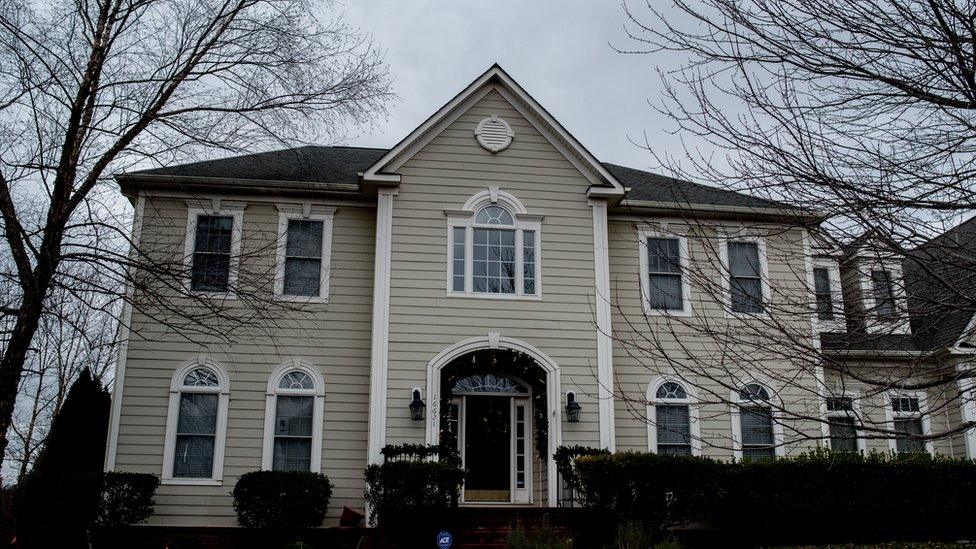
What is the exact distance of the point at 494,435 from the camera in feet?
49.5

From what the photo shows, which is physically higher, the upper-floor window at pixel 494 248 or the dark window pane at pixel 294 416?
the upper-floor window at pixel 494 248

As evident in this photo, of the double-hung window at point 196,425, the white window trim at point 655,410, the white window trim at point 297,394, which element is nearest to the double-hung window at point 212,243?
the double-hung window at point 196,425

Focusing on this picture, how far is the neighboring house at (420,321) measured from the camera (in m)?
14.2

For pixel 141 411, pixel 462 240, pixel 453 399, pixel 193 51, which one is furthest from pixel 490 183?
pixel 141 411

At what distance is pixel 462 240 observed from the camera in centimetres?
1505

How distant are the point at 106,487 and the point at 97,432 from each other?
2.76 meters

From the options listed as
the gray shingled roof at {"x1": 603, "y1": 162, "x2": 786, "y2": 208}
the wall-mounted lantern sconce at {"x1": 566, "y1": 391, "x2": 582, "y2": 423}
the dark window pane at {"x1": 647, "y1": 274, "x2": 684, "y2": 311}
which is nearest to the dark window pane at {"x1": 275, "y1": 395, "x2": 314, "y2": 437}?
the wall-mounted lantern sconce at {"x1": 566, "y1": 391, "x2": 582, "y2": 423}

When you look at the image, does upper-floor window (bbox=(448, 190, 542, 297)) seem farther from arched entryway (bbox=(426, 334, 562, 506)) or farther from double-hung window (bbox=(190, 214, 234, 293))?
double-hung window (bbox=(190, 214, 234, 293))

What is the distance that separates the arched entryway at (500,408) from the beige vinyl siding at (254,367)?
144cm

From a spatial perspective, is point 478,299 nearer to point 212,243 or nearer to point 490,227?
point 490,227

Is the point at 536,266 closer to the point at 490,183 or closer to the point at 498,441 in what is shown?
the point at 490,183

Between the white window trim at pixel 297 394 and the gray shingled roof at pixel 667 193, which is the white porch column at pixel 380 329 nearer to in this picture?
the white window trim at pixel 297 394

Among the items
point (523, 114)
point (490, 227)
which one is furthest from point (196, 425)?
point (523, 114)

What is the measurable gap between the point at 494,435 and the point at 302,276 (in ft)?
14.2
